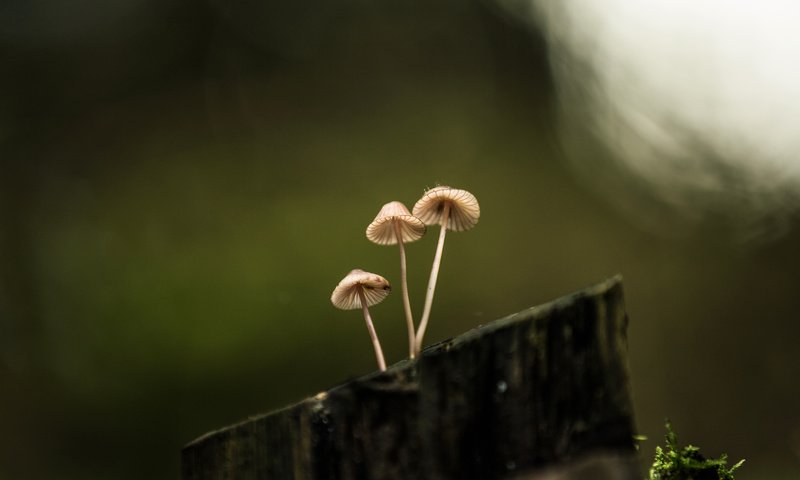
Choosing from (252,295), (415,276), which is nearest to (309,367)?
(252,295)

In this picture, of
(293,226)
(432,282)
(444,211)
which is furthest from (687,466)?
(293,226)

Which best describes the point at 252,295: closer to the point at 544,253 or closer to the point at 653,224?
the point at 544,253

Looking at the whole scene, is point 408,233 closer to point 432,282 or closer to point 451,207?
point 451,207

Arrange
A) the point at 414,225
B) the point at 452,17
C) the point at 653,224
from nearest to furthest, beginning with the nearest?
the point at 414,225 → the point at 653,224 → the point at 452,17

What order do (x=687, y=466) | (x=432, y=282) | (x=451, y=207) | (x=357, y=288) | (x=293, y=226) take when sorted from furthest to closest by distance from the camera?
1. (x=293, y=226)
2. (x=451, y=207)
3. (x=357, y=288)
4. (x=432, y=282)
5. (x=687, y=466)

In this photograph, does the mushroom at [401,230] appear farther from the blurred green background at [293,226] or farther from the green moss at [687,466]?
the blurred green background at [293,226]
